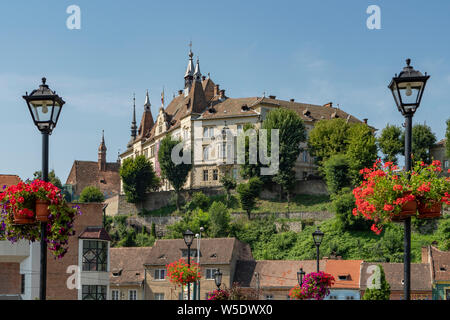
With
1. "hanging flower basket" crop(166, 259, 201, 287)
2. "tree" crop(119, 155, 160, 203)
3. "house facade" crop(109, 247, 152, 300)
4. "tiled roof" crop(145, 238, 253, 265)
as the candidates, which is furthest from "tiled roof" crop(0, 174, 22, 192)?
"tree" crop(119, 155, 160, 203)

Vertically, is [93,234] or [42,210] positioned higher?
[42,210]

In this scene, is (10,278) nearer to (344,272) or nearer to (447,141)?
(344,272)

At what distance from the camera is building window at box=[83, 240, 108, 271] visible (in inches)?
1686

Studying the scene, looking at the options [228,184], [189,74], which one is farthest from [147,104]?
[228,184]

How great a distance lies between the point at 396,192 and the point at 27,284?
27.6 meters

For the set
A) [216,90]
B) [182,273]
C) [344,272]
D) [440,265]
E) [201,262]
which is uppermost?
[216,90]

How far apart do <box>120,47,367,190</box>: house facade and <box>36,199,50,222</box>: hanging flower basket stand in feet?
275

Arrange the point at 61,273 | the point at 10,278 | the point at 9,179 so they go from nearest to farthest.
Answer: the point at 10,278, the point at 9,179, the point at 61,273

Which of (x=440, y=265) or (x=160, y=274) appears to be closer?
(x=440, y=265)

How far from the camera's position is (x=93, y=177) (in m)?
127

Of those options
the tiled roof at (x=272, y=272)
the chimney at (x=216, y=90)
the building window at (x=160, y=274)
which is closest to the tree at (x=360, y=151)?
the tiled roof at (x=272, y=272)

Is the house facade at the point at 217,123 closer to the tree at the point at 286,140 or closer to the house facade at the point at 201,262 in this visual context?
the tree at the point at 286,140

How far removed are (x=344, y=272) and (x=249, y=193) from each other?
99.5 ft

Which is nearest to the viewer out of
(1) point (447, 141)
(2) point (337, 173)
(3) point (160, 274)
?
(3) point (160, 274)
